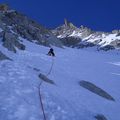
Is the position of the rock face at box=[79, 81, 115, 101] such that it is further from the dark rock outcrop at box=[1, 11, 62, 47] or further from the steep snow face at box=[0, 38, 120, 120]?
the dark rock outcrop at box=[1, 11, 62, 47]

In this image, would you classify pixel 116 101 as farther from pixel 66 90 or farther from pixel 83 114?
pixel 83 114

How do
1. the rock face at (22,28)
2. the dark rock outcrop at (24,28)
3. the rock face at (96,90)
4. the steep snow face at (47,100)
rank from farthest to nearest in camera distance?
1. the dark rock outcrop at (24,28)
2. the rock face at (22,28)
3. the rock face at (96,90)
4. the steep snow face at (47,100)

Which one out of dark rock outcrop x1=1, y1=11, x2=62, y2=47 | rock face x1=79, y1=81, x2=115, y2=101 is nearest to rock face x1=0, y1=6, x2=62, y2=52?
dark rock outcrop x1=1, y1=11, x2=62, y2=47

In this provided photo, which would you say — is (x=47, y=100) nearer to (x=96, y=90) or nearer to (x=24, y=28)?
(x=96, y=90)

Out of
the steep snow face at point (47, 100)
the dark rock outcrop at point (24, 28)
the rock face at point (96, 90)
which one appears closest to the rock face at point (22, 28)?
the dark rock outcrop at point (24, 28)

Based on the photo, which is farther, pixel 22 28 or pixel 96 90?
pixel 22 28

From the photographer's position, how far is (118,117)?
20.2 m

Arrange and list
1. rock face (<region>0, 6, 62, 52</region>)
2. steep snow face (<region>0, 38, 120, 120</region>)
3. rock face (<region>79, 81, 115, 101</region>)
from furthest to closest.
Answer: rock face (<region>0, 6, 62, 52</region>) < rock face (<region>79, 81, 115, 101</region>) < steep snow face (<region>0, 38, 120, 120</region>)

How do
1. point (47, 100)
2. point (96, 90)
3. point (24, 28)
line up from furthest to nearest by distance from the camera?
point (24, 28) < point (96, 90) < point (47, 100)

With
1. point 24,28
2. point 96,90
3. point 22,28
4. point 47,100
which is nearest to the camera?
point 47,100

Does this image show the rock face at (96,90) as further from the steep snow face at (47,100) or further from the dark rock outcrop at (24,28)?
the dark rock outcrop at (24,28)

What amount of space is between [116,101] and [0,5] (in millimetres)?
67253

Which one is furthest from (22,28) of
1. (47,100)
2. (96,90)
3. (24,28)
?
(47,100)

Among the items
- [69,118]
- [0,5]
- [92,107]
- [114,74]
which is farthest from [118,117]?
[0,5]
